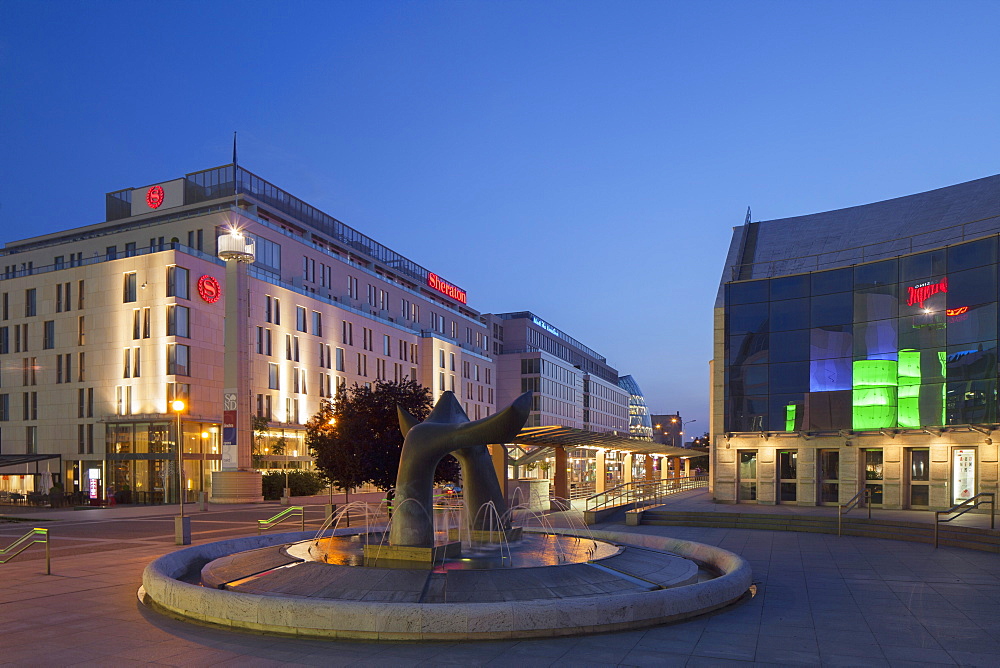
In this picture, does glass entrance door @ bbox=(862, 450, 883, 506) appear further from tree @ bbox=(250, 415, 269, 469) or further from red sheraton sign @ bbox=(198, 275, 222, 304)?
red sheraton sign @ bbox=(198, 275, 222, 304)

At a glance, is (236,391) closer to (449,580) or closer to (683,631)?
(449,580)

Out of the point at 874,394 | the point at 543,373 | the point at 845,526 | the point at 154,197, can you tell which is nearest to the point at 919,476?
the point at 874,394

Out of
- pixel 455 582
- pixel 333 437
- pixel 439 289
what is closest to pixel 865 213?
pixel 333 437

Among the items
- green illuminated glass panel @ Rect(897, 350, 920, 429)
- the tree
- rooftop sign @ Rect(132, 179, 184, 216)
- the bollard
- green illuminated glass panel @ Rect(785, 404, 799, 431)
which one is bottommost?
the tree

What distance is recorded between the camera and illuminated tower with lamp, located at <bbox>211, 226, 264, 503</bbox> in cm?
4966

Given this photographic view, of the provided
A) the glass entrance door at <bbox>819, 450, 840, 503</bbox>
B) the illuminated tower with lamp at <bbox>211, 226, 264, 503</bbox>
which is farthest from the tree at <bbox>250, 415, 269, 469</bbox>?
the glass entrance door at <bbox>819, 450, 840, 503</bbox>

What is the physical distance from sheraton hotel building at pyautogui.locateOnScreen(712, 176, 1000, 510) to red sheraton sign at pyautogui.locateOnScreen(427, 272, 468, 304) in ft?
209

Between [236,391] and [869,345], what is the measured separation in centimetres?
4018

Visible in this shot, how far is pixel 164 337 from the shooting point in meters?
53.1

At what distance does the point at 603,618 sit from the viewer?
416 inches

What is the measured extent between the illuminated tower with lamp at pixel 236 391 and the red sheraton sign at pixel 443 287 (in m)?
41.8

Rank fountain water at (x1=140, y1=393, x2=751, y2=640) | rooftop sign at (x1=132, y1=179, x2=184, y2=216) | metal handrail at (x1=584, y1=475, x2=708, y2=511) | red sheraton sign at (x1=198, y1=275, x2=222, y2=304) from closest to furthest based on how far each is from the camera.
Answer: fountain water at (x1=140, y1=393, x2=751, y2=640)
metal handrail at (x1=584, y1=475, x2=708, y2=511)
red sheraton sign at (x1=198, y1=275, x2=222, y2=304)
rooftop sign at (x1=132, y1=179, x2=184, y2=216)

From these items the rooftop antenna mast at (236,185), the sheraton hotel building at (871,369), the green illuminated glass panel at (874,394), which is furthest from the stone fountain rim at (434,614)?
the rooftop antenna mast at (236,185)

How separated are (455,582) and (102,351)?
5203cm
